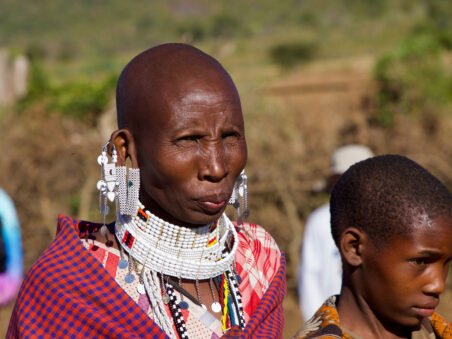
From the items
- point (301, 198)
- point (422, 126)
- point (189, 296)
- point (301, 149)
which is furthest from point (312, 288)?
point (422, 126)

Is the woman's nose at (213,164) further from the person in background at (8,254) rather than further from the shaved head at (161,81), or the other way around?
the person in background at (8,254)

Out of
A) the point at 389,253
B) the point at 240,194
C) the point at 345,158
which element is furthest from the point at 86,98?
the point at 389,253

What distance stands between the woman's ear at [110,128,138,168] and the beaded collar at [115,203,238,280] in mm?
137

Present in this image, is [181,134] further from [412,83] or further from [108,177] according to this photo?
[412,83]

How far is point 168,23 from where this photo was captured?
52.2 metres

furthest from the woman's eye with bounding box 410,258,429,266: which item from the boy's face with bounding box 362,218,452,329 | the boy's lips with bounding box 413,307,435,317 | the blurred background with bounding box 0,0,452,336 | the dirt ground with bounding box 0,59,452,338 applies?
the dirt ground with bounding box 0,59,452,338

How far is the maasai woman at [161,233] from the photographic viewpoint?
2.17 metres

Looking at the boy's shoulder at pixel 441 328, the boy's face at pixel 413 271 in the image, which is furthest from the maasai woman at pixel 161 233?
the boy's shoulder at pixel 441 328

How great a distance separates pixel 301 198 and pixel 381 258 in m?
5.82

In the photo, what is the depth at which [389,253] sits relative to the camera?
2.24m

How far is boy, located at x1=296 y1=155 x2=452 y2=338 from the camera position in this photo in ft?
7.27

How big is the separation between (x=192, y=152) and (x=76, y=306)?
51 cm

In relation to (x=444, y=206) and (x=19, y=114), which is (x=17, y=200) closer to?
(x=19, y=114)

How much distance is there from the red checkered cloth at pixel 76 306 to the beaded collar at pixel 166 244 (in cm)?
13
